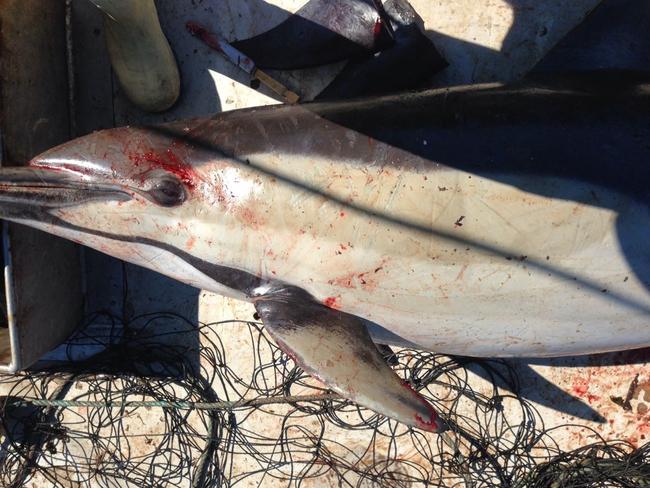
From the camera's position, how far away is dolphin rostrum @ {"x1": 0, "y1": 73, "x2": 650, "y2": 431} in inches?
87.3

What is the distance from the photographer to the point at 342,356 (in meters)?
2.36

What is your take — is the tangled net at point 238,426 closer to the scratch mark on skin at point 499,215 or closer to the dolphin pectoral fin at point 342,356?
the dolphin pectoral fin at point 342,356

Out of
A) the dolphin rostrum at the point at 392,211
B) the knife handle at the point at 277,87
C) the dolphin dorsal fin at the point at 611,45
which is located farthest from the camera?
the knife handle at the point at 277,87

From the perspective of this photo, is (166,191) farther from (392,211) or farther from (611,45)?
(611,45)

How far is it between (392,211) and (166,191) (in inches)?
32.1

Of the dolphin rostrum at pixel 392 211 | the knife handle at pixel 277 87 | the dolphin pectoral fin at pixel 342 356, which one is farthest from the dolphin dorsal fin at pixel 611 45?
the dolphin pectoral fin at pixel 342 356

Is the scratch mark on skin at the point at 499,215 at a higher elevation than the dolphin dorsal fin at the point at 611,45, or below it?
below

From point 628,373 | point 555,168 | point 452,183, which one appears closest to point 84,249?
point 452,183

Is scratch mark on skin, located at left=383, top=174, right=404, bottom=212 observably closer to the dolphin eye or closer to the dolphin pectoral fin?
the dolphin pectoral fin

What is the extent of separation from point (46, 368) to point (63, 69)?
1.58 m

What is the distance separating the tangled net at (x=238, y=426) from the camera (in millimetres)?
3248

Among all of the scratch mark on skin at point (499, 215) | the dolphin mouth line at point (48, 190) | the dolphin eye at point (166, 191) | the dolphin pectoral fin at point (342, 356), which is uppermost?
the scratch mark on skin at point (499, 215)

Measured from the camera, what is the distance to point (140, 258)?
8.34 ft

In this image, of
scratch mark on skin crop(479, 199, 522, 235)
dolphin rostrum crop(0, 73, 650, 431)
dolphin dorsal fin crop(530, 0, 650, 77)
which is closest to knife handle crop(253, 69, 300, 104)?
dolphin rostrum crop(0, 73, 650, 431)
